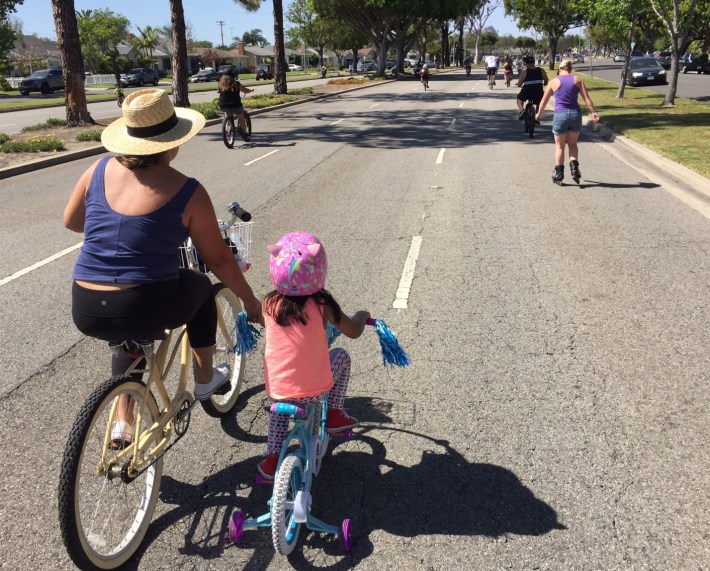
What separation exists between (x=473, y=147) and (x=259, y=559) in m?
13.5

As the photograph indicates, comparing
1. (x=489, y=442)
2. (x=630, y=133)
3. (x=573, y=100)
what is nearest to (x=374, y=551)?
(x=489, y=442)

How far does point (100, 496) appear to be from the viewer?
2.66 m

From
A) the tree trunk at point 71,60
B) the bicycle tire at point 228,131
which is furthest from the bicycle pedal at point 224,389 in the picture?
the tree trunk at point 71,60

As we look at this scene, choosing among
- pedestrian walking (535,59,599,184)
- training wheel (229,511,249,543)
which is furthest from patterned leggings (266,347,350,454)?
pedestrian walking (535,59,599,184)

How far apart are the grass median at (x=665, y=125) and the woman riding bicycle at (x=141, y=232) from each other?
9.96 meters

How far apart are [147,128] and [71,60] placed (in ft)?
58.7

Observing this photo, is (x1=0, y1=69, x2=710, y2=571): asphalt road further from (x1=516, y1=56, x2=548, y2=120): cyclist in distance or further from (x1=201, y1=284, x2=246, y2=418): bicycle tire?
(x1=516, y1=56, x2=548, y2=120): cyclist in distance

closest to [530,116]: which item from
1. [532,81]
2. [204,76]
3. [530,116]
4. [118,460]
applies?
[530,116]

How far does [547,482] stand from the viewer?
3207 mm

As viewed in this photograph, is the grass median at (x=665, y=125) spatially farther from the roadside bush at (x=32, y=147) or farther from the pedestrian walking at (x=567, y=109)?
the roadside bush at (x=32, y=147)

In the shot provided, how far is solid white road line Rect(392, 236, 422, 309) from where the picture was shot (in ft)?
18.6

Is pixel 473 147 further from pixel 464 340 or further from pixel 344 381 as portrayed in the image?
pixel 344 381

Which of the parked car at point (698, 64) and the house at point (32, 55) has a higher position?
the house at point (32, 55)

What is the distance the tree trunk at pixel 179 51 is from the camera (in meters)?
22.4
